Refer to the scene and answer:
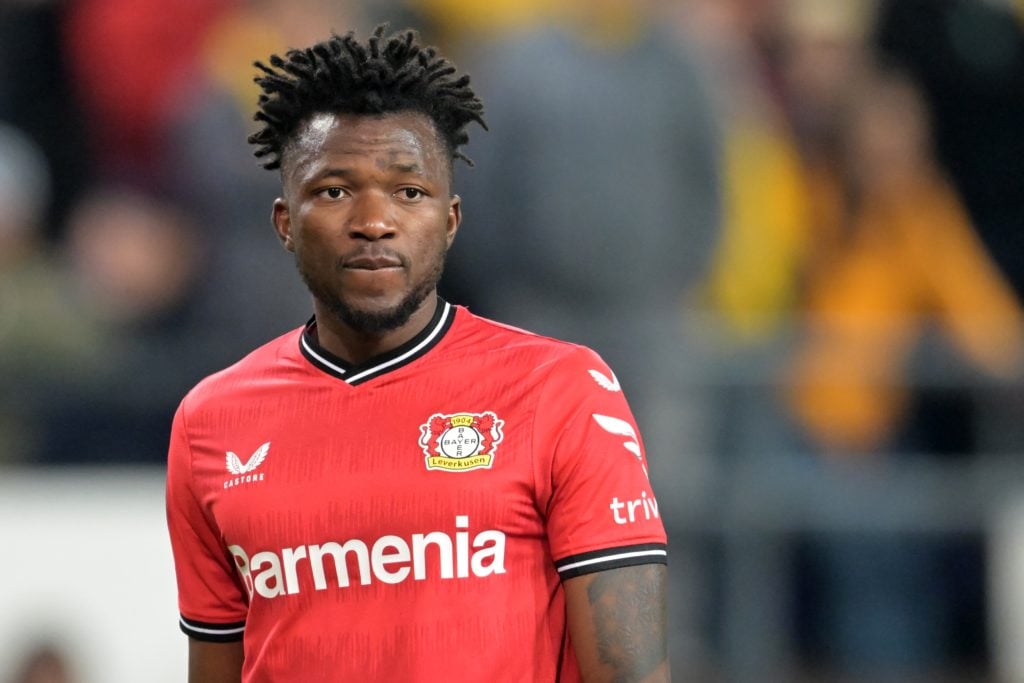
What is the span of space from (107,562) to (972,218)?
3802mm

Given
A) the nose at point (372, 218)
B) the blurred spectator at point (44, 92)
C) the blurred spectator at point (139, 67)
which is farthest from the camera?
the blurred spectator at point (44, 92)

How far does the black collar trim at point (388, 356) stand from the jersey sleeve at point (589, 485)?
10.2 inches

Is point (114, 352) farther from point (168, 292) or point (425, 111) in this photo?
point (425, 111)

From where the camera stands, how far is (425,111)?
3.38 m

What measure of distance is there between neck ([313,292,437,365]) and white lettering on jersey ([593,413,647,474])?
389 millimetres

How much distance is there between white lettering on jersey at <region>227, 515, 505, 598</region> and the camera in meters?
3.21

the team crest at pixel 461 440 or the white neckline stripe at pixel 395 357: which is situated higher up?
the white neckline stripe at pixel 395 357

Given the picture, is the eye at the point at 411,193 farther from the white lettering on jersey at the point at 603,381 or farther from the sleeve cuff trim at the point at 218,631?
the sleeve cuff trim at the point at 218,631

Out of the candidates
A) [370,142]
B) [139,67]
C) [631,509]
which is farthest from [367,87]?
[139,67]

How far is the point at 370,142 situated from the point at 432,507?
2.11ft

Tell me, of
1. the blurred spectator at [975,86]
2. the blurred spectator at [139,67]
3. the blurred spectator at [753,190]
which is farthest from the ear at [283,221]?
the blurred spectator at [975,86]

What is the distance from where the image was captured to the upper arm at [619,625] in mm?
3154

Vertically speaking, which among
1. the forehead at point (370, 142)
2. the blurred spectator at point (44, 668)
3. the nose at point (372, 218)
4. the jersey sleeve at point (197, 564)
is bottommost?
the blurred spectator at point (44, 668)

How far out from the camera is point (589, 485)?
3.22m
